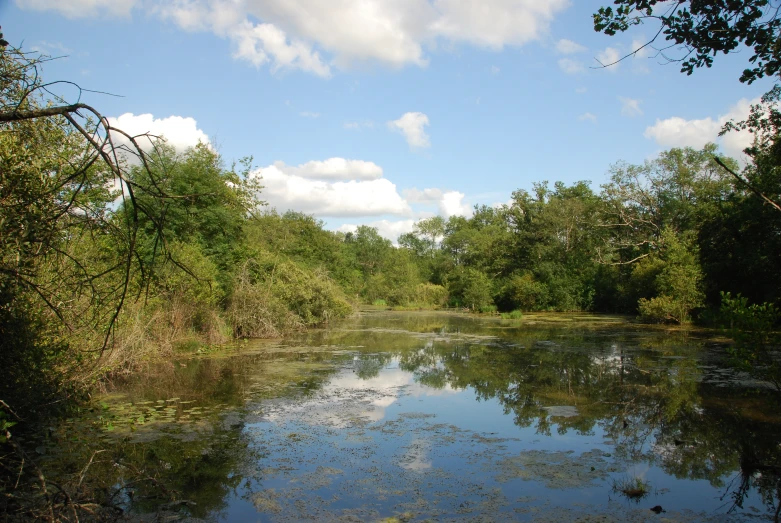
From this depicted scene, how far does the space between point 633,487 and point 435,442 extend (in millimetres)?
2412

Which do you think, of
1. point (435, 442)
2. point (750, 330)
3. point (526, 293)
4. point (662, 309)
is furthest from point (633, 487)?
point (526, 293)

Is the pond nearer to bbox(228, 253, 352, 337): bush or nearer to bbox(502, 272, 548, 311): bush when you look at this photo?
bbox(228, 253, 352, 337): bush

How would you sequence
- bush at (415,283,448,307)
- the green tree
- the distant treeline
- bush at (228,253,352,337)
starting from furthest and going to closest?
bush at (415,283,448,307), the green tree, bush at (228,253,352,337), the distant treeline

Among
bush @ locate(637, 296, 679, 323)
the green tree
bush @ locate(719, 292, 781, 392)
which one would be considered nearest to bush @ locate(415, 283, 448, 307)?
the green tree

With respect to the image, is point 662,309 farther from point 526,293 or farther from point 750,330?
point 750,330

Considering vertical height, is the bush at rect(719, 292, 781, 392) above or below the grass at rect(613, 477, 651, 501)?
above

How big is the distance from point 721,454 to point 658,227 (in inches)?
1109

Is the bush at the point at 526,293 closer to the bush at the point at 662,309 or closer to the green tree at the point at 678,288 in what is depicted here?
the green tree at the point at 678,288

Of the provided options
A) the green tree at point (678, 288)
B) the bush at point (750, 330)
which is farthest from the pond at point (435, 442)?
the green tree at point (678, 288)

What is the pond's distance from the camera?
4883 mm

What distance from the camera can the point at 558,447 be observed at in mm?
6516

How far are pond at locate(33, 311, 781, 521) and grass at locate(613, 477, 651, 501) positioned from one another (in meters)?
0.02

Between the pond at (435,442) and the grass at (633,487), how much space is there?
0.02 m

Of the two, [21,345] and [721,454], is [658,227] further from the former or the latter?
[21,345]
